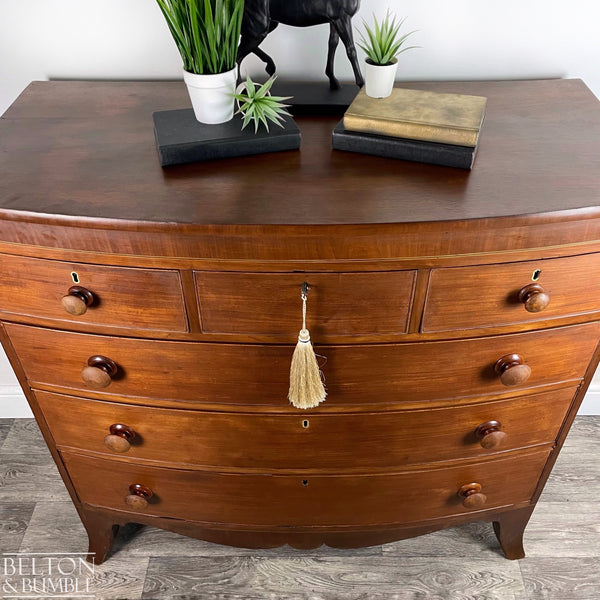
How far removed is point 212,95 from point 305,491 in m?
0.77

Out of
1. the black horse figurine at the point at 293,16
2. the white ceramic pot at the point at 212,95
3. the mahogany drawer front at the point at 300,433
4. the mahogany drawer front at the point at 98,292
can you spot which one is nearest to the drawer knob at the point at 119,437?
the mahogany drawer front at the point at 300,433

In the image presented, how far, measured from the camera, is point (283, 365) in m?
0.94

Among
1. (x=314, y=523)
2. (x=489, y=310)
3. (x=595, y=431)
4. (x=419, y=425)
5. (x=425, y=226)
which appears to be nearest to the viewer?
(x=425, y=226)

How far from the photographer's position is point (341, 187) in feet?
2.76

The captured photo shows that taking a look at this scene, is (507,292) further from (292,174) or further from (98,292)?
(98,292)

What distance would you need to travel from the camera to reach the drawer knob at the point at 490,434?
105 centimetres

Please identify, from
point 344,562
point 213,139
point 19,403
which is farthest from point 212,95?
point 19,403

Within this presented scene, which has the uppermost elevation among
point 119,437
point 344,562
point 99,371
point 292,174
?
point 292,174

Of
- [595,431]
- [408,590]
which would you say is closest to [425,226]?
[408,590]

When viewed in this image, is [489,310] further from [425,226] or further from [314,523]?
[314,523]

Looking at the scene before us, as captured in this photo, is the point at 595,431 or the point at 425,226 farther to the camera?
the point at 595,431

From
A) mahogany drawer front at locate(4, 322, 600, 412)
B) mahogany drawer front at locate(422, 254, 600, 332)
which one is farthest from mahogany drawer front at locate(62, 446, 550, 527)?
mahogany drawer front at locate(422, 254, 600, 332)

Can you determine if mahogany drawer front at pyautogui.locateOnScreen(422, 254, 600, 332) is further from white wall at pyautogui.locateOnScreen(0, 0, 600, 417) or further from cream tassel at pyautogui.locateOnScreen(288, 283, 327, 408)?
white wall at pyautogui.locateOnScreen(0, 0, 600, 417)

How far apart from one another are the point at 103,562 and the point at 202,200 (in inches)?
40.6
